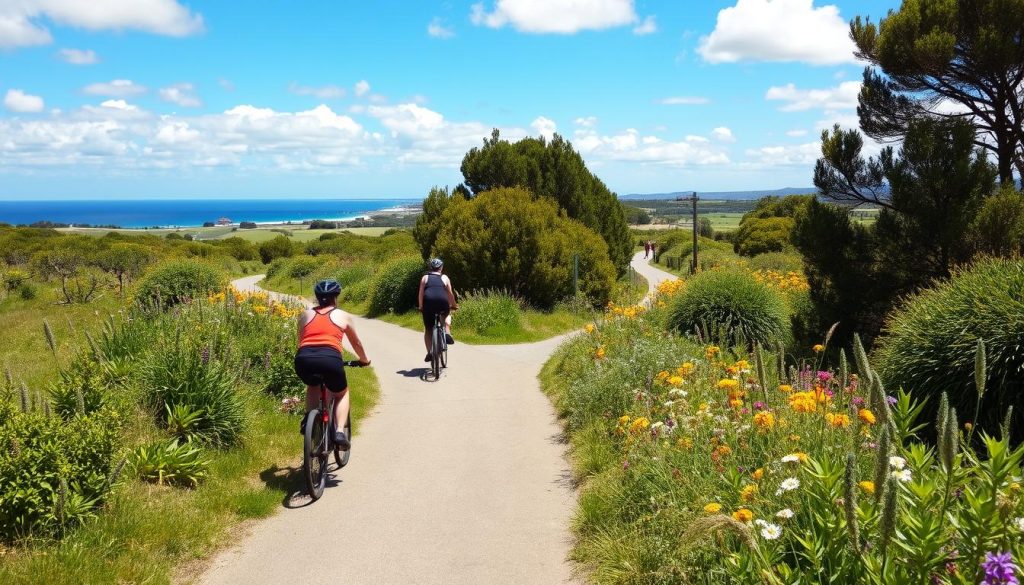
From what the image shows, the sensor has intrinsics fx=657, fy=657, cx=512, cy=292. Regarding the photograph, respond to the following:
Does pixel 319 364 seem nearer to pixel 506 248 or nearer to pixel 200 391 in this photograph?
pixel 200 391

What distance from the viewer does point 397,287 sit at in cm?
1992

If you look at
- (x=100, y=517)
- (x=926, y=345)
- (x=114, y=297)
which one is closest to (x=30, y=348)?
(x=114, y=297)

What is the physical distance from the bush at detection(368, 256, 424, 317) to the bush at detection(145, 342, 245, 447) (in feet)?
42.0

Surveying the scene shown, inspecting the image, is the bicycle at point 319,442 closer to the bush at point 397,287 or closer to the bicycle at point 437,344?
the bicycle at point 437,344

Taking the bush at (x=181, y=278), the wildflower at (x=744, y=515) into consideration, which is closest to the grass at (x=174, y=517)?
the wildflower at (x=744, y=515)

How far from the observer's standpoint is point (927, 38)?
1063cm

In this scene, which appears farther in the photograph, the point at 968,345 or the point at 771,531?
the point at 968,345

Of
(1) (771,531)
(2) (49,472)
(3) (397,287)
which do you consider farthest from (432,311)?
(3) (397,287)

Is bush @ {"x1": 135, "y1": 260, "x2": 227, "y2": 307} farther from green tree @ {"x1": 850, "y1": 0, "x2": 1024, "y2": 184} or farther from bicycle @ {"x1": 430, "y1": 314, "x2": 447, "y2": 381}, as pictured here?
green tree @ {"x1": 850, "y1": 0, "x2": 1024, "y2": 184}

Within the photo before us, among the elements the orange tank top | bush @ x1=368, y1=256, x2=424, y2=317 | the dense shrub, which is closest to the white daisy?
the orange tank top

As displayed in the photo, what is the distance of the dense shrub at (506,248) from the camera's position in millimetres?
18219

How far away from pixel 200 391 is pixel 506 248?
494 inches

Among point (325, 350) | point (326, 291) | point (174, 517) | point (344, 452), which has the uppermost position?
point (326, 291)

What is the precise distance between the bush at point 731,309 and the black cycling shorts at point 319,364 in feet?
21.4
